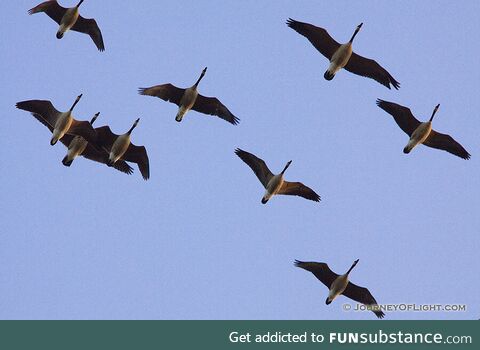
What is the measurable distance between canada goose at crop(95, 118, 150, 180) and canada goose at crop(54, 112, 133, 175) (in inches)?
18.9

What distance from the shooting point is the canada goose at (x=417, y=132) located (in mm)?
31359

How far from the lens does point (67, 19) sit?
111ft

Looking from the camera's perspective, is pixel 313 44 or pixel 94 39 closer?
pixel 313 44

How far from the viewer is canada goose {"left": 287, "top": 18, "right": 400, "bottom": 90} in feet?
102

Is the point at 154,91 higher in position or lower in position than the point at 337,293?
higher

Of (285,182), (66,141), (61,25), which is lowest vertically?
(285,182)

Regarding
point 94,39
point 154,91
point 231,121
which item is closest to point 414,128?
point 231,121

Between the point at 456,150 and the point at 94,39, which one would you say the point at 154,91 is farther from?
the point at 456,150

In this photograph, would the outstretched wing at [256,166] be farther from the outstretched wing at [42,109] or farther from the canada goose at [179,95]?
the outstretched wing at [42,109]

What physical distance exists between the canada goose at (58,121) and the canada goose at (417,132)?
9.77 metres

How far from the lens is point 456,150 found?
105 feet

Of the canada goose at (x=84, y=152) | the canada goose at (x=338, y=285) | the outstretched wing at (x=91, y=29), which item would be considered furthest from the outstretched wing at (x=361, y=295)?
the outstretched wing at (x=91, y=29)

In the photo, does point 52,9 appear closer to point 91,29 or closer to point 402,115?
point 91,29

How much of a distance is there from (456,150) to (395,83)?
3.10 m
